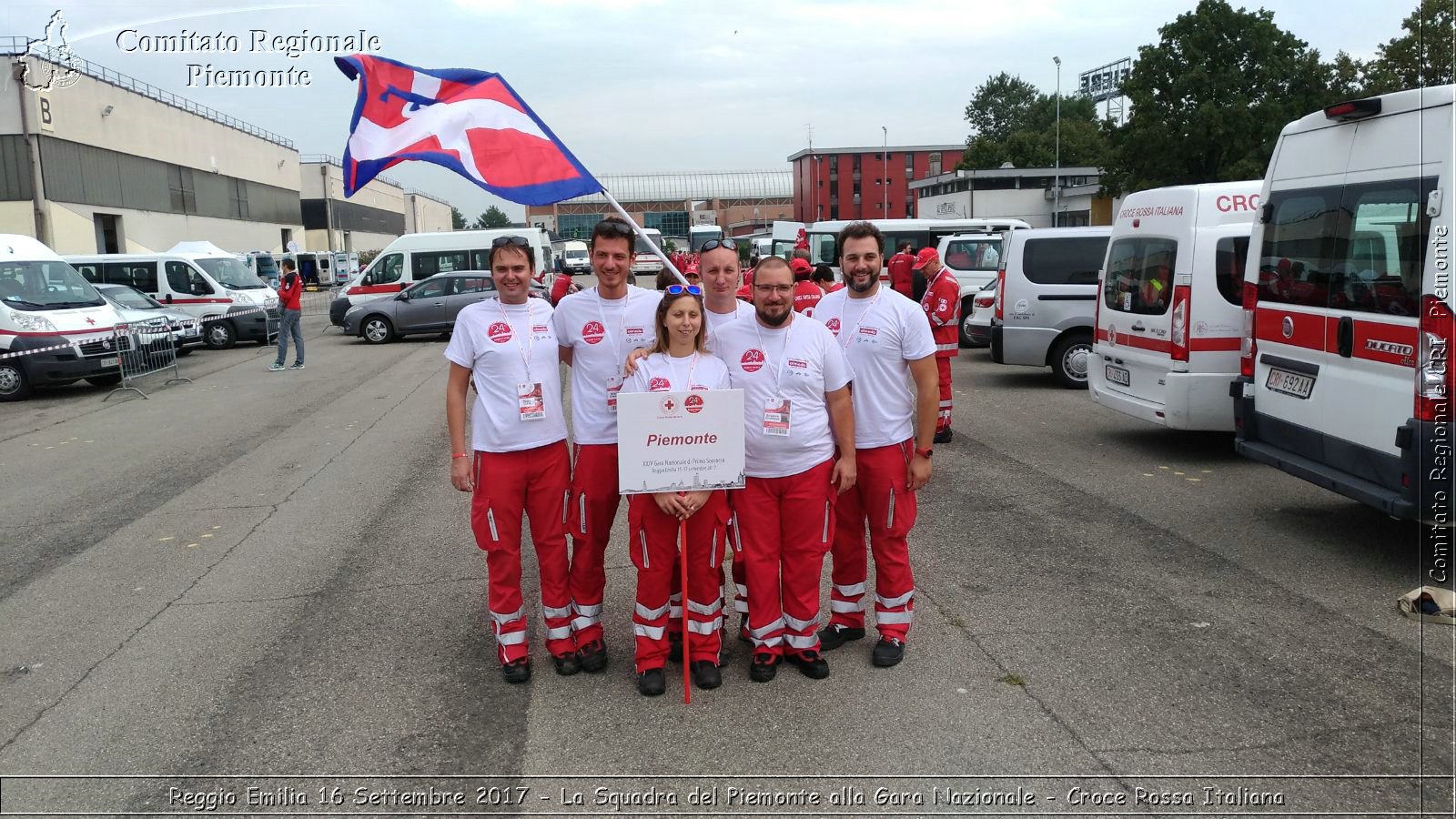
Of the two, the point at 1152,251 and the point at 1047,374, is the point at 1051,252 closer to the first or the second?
the point at 1047,374

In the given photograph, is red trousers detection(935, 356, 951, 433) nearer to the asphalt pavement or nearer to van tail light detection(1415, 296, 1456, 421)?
the asphalt pavement

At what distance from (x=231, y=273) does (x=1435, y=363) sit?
83.1ft

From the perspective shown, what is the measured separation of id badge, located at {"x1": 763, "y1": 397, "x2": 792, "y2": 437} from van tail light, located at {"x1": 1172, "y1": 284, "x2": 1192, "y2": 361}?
558 cm

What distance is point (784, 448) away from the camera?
14.6ft

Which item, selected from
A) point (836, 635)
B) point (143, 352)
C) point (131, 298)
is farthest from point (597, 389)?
point (131, 298)

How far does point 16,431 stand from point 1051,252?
1284 cm

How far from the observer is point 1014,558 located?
6.39 metres

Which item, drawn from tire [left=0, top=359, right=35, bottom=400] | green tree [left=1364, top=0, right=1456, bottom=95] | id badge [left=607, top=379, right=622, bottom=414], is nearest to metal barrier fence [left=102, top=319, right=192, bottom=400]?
tire [left=0, top=359, right=35, bottom=400]

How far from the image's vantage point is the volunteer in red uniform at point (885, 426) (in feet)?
15.6

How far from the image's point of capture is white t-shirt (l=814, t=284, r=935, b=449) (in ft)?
15.6

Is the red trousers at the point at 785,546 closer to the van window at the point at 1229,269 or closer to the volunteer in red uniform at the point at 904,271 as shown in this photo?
the van window at the point at 1229,269

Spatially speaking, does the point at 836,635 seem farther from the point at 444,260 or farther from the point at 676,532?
the point at 444,260

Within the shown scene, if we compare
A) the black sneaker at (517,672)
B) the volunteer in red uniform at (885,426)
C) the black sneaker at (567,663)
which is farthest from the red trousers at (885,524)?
the black sneaker at (517,672)

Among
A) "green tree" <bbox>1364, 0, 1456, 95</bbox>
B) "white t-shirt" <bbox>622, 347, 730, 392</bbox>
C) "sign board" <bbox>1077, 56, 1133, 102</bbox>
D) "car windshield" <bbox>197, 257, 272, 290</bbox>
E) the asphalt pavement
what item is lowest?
the asphalt pavement
